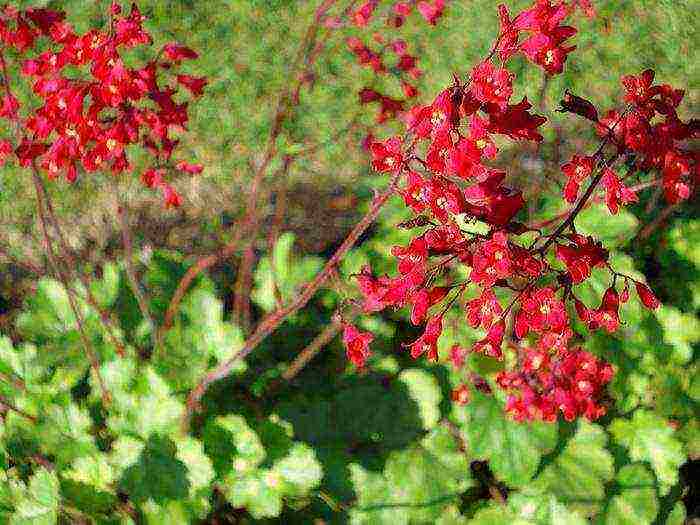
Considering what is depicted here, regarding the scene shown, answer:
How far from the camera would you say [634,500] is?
2.41 m

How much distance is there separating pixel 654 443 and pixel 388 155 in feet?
5.39

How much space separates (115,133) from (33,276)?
6.16 ft

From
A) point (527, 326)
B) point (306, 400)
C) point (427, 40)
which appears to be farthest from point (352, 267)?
point (427, 40)

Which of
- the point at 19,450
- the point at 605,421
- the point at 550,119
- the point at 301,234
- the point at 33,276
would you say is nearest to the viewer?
the point at 19,450

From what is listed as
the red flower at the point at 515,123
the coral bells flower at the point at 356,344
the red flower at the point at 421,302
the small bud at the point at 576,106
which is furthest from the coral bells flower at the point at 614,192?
the coral bells flower at the point at 356,344

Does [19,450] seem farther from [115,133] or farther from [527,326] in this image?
[527,326]

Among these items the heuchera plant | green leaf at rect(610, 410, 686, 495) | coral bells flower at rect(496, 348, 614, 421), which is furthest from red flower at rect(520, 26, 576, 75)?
green leaf at rect(610, 410, 686, 495)

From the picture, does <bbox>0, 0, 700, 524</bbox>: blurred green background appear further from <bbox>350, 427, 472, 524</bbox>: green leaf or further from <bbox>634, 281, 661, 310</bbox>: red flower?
<bbox>634, 281, 661, 310</bbox>: red flower

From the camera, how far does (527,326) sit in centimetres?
155

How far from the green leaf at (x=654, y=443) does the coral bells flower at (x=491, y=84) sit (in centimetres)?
167

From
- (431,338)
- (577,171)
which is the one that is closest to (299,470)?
(431,338)

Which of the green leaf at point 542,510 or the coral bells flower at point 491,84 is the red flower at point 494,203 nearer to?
the coral bells flower at point 491,84

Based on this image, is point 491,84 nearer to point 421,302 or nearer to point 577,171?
point 577,171

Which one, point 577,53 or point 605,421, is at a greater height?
point 577,53
